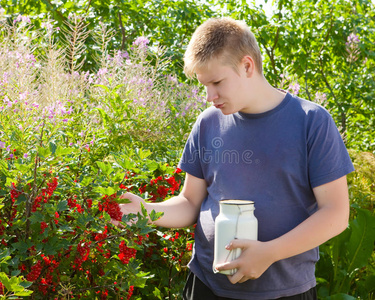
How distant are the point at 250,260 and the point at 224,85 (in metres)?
0.58

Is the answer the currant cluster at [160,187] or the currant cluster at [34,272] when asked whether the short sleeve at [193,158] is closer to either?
the currant cluster at [160,187]

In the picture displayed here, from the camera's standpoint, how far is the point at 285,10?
856 cm

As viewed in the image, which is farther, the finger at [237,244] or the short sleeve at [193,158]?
the short sleeve at [193,158]

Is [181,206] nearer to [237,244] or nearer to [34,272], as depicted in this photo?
[237,244]

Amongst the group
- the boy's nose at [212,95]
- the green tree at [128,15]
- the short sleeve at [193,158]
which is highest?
the green tree at [128,15]

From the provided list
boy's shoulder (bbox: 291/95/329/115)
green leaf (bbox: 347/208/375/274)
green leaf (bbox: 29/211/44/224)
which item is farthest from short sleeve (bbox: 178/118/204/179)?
green leaf (bbox: 347/208/375/274)

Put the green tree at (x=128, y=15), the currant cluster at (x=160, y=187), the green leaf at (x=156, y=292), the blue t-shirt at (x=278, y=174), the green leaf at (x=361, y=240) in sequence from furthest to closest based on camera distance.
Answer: the green tree at (x=128, y=15) → the green leaf at (x=361, y=240) → the currant cluster at (x=160, y=187) → the green leaf at (x=156, y=292) → the blue t-shirt at (x=278, y=174)

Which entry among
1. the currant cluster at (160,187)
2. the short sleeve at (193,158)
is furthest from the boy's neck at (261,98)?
the currant cluster at (160,187)

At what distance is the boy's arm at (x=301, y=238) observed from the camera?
155 centimetres

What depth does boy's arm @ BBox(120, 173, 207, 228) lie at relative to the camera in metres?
1.91

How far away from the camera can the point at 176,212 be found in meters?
1.95

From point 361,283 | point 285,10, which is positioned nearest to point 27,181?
point 361,283

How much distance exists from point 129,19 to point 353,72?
334 cm

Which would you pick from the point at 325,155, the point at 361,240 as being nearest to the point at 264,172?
the point at 325,155
